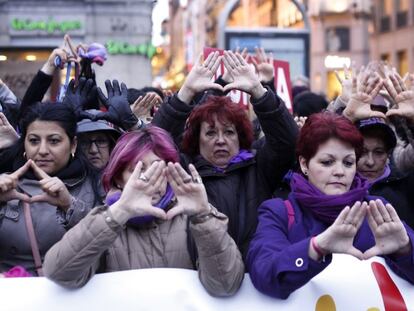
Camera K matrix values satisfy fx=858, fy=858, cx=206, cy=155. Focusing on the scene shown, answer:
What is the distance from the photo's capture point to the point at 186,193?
3287 millimetres

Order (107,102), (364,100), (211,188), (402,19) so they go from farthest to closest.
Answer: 1. (402,19)
2. (107,102)
3. (364,100)
4. (211,188)

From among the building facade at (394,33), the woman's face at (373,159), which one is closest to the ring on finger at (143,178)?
the woman's face at (373,159)

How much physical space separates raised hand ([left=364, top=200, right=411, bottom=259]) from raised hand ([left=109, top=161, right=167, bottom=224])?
2.70ft

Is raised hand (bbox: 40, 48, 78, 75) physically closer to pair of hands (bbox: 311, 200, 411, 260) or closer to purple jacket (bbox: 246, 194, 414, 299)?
purple jacket (bbox: 246, 194, 414, 299)

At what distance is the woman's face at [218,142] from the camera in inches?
180

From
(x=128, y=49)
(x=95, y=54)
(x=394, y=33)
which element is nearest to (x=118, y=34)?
(x=128, y=49)

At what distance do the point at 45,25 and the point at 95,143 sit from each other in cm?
1550

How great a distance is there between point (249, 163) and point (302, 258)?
1.25 metres

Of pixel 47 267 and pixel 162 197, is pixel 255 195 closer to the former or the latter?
pixel 162 197

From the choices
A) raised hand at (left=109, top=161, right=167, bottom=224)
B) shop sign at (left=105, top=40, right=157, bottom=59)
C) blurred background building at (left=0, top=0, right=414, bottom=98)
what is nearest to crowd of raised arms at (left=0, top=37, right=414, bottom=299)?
raised hand at (left=109, top=161, right=167, bottom=224)

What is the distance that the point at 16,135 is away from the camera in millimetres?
4668

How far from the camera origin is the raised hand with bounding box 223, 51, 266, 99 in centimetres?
432

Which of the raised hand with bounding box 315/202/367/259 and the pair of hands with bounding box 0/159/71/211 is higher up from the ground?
the pair of hands with bounding box 0/159/71/211

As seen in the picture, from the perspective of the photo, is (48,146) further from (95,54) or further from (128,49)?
(128,49)
